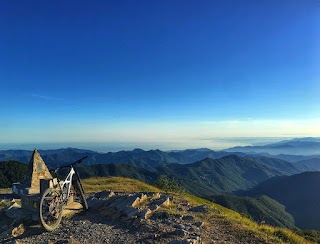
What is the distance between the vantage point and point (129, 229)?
13.0 metres

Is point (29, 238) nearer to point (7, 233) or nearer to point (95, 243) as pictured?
point (7, 233)

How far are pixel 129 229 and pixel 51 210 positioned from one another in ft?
12.6

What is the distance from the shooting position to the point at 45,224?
12.6 m

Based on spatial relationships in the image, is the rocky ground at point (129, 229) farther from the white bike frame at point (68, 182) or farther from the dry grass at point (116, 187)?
the dry grass at point (116, 187)

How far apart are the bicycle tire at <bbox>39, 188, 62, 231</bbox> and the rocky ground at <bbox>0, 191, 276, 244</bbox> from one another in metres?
0.35

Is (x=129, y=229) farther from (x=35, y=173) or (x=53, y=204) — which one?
(x=35, y=173)

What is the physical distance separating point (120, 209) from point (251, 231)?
22.7ft

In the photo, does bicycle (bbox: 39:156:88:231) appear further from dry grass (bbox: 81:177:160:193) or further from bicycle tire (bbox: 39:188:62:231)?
dry grass (bbox: 81:177:160:193)

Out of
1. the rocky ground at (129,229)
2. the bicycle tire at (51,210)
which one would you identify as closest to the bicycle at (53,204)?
the bicycle tire at (51,210)

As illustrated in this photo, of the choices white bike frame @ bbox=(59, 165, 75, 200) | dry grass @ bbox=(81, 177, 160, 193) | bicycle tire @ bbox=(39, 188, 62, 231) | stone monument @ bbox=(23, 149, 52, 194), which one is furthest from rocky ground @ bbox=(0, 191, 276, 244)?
dry grass @ bbox=(81, 177, 160, 193)

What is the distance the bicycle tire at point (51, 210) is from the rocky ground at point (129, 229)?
1.16 ft

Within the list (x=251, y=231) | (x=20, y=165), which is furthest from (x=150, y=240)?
(x=20, y=165)

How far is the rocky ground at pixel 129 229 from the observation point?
37.9 feet

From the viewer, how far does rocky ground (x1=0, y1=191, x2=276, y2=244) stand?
11.6 metres
